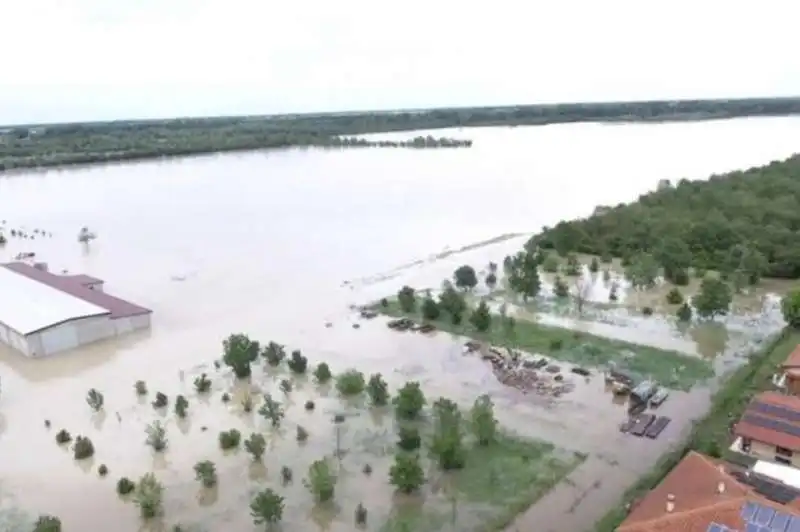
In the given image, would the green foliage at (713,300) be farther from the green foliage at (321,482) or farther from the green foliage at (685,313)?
the green foliage at (321,482)

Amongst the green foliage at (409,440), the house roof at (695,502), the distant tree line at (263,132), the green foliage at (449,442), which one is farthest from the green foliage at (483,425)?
the distant tree line at (263,132)

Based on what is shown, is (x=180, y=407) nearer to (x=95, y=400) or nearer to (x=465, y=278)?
(x=95, y=400)

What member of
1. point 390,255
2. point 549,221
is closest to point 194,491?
point 390,255

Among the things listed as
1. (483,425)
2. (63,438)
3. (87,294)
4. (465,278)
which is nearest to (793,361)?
(483,425)

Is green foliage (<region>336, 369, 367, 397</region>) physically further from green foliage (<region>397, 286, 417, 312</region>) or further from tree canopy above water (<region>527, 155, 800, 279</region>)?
tree canopy above water (<region>527, 155, 800, 279</region>)

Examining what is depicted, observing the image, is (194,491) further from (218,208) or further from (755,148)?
(755,148)

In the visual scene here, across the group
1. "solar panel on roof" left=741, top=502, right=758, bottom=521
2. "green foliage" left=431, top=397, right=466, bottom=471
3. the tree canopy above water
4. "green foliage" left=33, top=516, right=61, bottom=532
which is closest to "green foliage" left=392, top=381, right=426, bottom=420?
"green foliage" left=431, top=397, right=466, bottom=471
